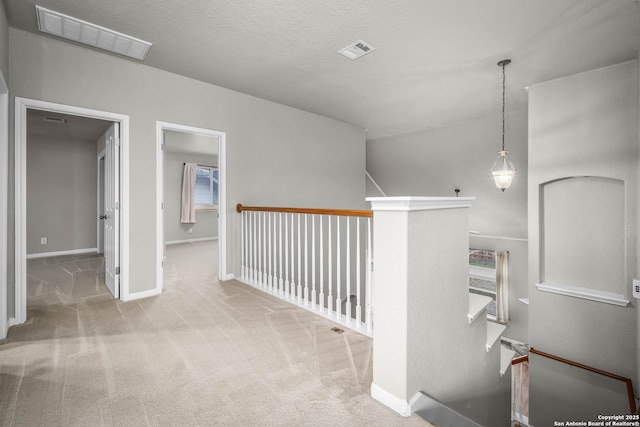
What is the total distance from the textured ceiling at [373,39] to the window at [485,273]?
359cm

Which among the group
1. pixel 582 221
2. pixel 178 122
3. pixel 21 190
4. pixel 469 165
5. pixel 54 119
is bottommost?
pixel 582 221

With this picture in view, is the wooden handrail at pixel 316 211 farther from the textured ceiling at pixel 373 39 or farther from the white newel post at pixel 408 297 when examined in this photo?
the textured ceiling at pixel 373 39

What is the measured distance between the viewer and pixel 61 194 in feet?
19.2

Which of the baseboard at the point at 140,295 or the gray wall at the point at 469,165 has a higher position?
the gray wall at the point at 469,165

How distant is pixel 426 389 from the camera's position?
163 cm

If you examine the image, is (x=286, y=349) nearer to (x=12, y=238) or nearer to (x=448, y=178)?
(x=12, y=238)

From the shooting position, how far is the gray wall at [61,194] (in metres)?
5.54

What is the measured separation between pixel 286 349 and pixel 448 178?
5.20 meters

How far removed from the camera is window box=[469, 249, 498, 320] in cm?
630

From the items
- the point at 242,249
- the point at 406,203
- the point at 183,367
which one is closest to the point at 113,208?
the point at 242,249

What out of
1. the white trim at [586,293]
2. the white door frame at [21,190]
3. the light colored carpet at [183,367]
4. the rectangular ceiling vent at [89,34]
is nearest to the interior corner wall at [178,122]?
the white door frame at [21,190]

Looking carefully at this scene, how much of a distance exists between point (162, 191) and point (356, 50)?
2.54 meters

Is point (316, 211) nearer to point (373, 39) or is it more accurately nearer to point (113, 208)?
point (373, 39)

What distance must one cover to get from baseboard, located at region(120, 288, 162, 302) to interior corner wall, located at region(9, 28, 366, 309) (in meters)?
0.05
